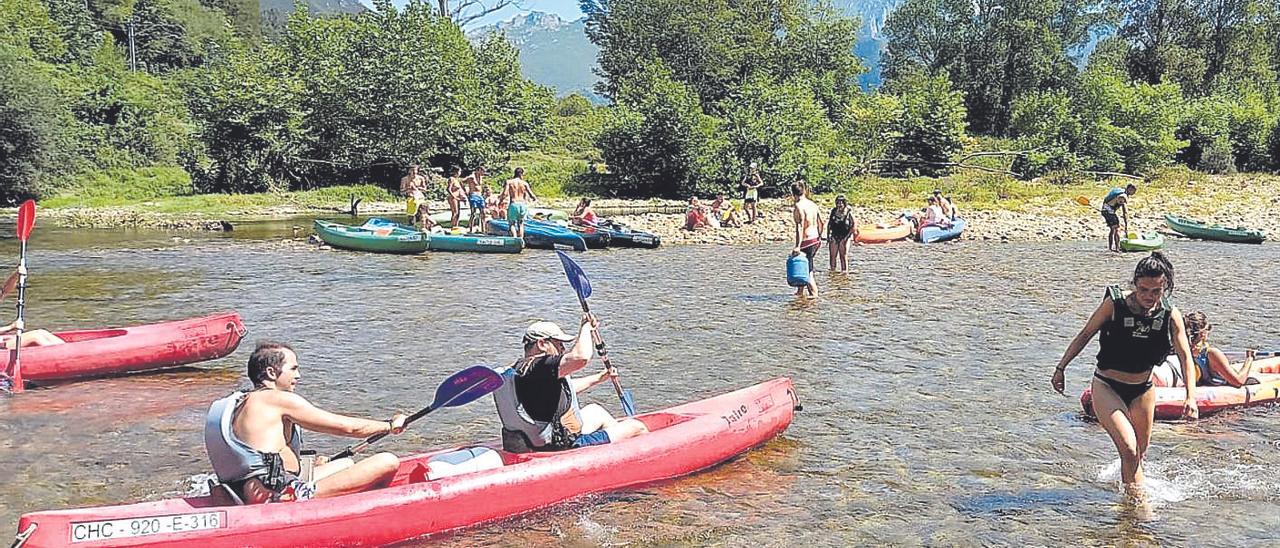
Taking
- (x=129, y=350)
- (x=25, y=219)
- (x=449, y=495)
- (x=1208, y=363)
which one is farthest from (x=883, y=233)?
(x=449, y=495)

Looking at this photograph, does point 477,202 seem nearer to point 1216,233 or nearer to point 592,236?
point 592,236

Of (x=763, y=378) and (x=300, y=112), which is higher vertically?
(x=300, y=112)

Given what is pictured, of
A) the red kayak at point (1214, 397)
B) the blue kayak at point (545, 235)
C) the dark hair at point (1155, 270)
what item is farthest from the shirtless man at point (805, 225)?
the dark hair at point (1155, 270)

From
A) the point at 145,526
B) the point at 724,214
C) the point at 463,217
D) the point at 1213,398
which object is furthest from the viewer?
the point at 724,214

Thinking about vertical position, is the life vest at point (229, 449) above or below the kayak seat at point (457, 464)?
above

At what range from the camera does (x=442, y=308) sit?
47.6 ft

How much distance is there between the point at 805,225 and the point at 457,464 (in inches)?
342

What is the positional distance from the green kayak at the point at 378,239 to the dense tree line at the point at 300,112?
14397 millimetres

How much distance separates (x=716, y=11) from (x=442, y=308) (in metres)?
37.0

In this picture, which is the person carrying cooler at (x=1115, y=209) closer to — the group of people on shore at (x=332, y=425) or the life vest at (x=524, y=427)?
the group of people on shore at (x=332, y=425)

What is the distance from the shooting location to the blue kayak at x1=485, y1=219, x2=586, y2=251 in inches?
853

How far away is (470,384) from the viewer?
6223 millimetres

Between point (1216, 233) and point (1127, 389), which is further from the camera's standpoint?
point (1216, 233)

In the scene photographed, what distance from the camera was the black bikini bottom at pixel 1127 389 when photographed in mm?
5918
